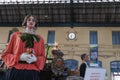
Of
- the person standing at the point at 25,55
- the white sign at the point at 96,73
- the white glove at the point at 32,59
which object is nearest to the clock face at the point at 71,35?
the white sign at the point at 96,73

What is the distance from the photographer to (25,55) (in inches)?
147

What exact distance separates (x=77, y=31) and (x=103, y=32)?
6.74ft

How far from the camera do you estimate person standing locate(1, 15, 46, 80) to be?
3.64m

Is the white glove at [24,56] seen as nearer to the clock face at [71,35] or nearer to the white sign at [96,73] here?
the white sign at [96,73]

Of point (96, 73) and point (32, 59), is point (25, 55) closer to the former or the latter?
point (32, 59)

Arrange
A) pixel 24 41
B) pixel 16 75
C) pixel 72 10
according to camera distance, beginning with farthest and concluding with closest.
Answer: pixel 72 10
pixel 24 41
pixel 16 75

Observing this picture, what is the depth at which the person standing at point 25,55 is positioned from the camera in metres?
3.64

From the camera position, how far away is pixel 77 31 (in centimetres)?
2019

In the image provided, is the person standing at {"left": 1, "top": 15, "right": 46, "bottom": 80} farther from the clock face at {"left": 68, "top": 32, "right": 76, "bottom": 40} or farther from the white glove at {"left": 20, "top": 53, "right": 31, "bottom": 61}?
the clock face at {"left": 68, "top": 32, "right": 76, "bottom": 40}

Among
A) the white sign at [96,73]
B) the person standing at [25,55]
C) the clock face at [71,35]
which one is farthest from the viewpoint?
the clock face at [71,35]

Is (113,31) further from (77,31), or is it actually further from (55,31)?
(55,31)

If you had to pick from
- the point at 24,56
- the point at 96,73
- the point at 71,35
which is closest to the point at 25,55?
the point at 24,56

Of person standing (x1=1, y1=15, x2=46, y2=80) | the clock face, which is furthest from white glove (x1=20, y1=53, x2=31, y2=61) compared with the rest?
the clock face

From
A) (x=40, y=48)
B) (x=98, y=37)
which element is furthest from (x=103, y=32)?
→ (x=40, y=48)
